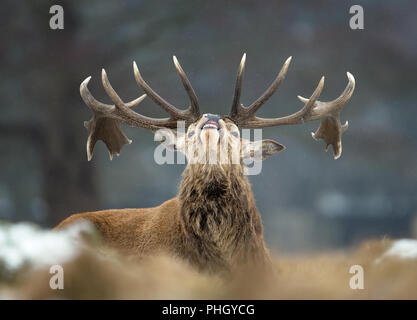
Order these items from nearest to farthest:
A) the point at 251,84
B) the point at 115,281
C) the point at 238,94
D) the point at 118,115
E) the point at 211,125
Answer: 1. the point at 115,281
2. the point at 211,125
3. the point at 238,94
4. the point at 118,115
5. the point at 251,84

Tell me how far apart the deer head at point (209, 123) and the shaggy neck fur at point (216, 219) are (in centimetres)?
6

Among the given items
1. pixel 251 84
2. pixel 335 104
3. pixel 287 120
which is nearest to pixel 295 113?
pixel 287 120

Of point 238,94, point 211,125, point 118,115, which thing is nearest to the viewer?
point 211,125

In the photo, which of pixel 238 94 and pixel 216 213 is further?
pixel 238 94

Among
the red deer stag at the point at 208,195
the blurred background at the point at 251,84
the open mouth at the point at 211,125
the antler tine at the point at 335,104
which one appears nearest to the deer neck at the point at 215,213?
the red deer stag at the point at 208,195

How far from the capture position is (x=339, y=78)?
10.2ft

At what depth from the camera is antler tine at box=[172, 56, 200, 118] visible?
1.80 meters

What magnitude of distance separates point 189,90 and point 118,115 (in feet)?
1.05

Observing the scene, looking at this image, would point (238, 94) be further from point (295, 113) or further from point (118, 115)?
point (118, 115)

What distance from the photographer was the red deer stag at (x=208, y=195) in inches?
64.7

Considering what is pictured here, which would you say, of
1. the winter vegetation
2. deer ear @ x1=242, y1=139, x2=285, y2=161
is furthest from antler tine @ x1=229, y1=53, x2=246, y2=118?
the winter vegetation

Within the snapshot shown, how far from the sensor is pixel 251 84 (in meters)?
2.99

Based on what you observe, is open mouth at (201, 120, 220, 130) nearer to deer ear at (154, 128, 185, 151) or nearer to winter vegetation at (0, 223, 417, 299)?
deer ear at (154, 128, 185, 151)
